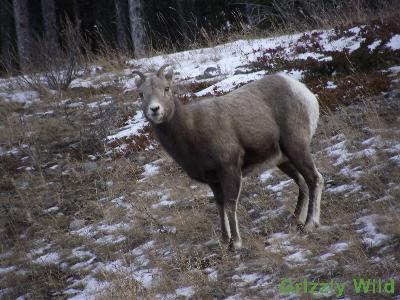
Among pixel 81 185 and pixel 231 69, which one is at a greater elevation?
pixel 231 69

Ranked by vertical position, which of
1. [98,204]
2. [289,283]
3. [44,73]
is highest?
[44,73]

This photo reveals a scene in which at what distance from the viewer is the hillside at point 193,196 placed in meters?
4.79

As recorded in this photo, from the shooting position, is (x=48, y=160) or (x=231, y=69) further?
(x=231, y=69)

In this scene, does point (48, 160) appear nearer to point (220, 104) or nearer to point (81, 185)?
point (81, 185)

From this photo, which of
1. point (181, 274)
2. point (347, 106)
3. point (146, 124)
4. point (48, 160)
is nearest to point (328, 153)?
point (347, 106)

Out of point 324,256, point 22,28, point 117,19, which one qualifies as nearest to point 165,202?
point 324,256

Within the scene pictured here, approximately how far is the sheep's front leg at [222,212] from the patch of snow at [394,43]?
5098 millimetres

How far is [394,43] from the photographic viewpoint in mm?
9109

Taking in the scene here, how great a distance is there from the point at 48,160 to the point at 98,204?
2.29m

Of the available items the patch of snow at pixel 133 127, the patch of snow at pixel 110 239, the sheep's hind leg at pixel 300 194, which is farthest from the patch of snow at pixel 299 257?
the patch of snow at pixel 133 127

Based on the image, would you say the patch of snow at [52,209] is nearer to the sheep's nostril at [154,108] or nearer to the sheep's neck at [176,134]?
the sheep's neck at [176,134]

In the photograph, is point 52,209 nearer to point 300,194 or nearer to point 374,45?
point 300,194

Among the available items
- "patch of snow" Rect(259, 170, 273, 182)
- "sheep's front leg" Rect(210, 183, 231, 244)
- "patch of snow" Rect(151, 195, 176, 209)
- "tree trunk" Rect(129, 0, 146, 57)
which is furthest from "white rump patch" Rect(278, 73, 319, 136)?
"tree trunk" Rect(129, 0, 146, 57)

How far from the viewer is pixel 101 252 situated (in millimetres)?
6199
